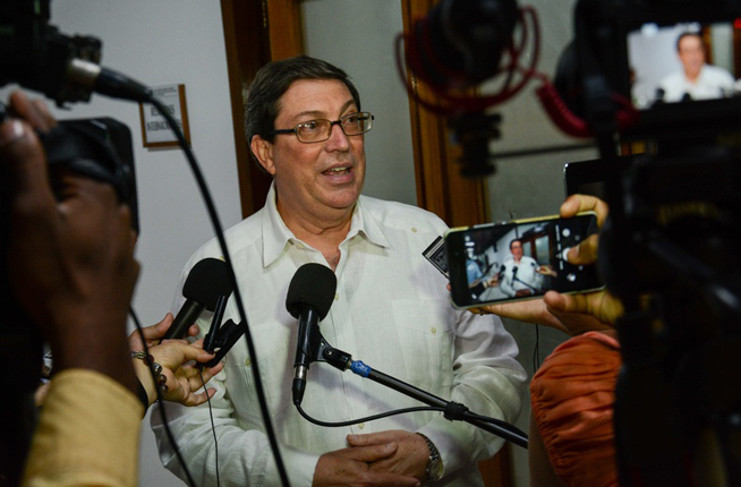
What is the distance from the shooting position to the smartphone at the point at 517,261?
120 cm

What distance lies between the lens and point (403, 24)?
2.63m

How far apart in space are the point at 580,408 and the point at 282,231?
1137mm

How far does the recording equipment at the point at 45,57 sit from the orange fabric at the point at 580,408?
0.76 meters

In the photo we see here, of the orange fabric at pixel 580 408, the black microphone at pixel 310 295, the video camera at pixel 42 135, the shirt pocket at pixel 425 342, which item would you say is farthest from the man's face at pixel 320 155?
the video camera at pixel 42 135

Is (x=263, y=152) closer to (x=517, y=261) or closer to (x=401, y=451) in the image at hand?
(x=401, y=451)

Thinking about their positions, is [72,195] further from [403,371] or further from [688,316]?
[403,371]

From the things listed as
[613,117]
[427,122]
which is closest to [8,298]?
[613,117]

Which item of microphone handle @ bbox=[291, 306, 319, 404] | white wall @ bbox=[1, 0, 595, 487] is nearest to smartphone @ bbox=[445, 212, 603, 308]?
microphone handle @ bbox=[291, 306, 319, 404]

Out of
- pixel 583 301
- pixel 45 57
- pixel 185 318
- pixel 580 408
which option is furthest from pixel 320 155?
pixel 45 57

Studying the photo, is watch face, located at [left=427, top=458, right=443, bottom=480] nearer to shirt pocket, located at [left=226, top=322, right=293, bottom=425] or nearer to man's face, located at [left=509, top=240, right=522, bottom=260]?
shirt pocket, located at [left=226, top=322, right=293, bottom=425]

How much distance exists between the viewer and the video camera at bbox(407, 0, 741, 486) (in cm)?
61

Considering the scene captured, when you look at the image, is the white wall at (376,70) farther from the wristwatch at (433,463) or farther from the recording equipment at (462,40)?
the recording equipment at (462,40)

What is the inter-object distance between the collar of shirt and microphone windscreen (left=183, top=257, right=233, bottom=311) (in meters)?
0.46

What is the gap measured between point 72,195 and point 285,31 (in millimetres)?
2278
